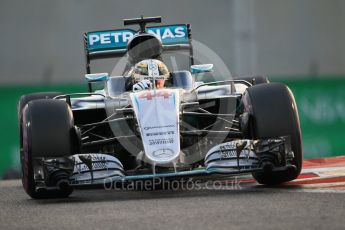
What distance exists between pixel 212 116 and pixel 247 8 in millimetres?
10182

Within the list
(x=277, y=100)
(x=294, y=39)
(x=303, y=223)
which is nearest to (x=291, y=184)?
(x=277, y=100)

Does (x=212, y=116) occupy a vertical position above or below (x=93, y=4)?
below

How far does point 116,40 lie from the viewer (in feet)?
47.3

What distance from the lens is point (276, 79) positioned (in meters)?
20.7

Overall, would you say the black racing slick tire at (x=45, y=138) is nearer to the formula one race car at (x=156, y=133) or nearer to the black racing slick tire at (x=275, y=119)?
the formula one race car at (x=156, y=133)

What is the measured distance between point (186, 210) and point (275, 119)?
213 cm

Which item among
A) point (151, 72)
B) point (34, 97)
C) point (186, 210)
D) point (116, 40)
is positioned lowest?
point (186, 210)

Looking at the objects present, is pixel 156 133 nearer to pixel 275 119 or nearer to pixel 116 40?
pixel 275 119

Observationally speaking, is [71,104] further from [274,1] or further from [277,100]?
[274,1]

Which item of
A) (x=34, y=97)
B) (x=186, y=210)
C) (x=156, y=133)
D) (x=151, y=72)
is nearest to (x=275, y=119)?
(x=156, y=133)

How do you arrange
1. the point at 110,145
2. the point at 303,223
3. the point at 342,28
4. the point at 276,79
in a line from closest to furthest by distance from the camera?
the point at 303,223 < the point at 110,145 < the point at 276,79 < the point at 342,28

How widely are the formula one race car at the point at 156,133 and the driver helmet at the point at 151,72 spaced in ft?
0.04

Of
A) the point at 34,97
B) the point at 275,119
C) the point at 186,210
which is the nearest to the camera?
the point at 186,210

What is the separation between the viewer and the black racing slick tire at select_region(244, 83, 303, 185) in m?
10.5
